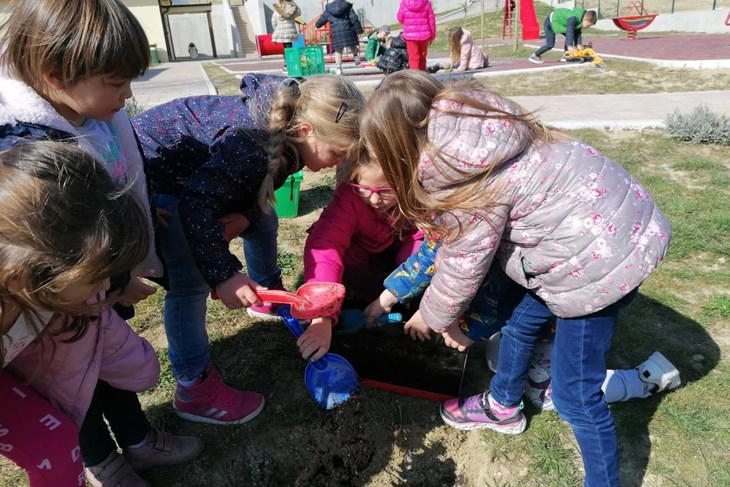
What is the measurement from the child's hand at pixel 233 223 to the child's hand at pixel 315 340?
40 cm

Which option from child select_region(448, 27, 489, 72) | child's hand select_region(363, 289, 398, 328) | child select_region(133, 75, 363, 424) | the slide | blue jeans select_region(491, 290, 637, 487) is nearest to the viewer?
blue jeans select_region(491, 290, 637, 487)

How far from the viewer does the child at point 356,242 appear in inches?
69.5

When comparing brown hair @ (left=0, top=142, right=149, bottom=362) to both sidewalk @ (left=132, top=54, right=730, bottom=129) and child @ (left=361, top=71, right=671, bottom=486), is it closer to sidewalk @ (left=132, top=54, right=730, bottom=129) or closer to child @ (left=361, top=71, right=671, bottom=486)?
child @ (left=361, top=71, right=671, bottom=486)

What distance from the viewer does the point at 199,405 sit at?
1.83 metres

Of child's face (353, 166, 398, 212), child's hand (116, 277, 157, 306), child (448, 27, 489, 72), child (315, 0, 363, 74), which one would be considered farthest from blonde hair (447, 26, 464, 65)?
child's hand (116, 277, 157, 306)

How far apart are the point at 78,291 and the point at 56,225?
162 millimetres

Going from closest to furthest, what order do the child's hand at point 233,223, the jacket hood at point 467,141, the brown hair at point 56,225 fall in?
1. the brown hair at point 56,225
2. the jacket hood at point 467,141
3. the child's hand at point 233,223

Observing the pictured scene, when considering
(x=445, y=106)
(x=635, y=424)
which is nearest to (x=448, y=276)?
(x=445, y=106)

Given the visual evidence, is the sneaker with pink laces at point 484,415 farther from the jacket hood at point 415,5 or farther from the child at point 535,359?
the jacket hood at point 415,5

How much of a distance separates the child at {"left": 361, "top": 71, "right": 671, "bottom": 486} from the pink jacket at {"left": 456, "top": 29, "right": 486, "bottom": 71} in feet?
27.9

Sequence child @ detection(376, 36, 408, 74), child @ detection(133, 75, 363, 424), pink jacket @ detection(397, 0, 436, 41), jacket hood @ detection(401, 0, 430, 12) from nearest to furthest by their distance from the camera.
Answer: child @ detection(133, 75, 363, 424), pink jacket @ detection(397, 0, 436, 41), jacket hood @ detection(401, 0, 430, 12), child @ detection(376, 36, 408, 74)

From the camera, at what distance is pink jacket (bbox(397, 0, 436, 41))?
7.73 metres

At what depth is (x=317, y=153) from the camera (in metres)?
1.67

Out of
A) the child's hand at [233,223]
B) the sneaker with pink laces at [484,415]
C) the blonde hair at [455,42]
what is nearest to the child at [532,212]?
the sneaker with pink laces at [484,415]
